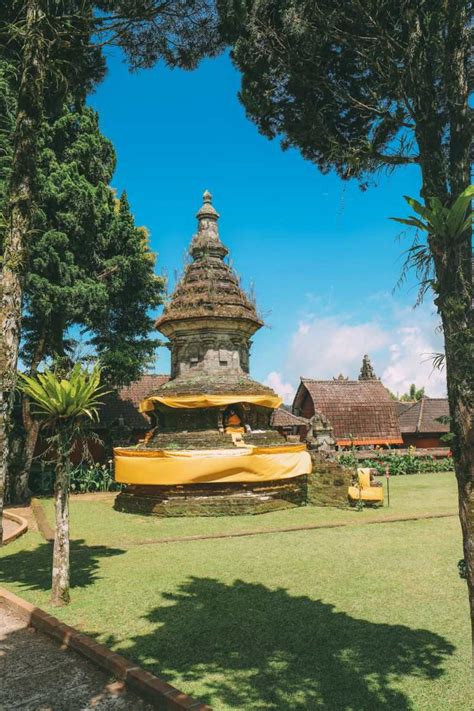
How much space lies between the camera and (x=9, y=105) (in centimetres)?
1734

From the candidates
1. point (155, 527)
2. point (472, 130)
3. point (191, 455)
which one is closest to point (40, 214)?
point (191, 455)

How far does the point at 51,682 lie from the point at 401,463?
78.4ft

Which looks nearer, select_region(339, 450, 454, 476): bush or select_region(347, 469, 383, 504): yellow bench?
select_region(347, 469, 383, 504): yellow bench

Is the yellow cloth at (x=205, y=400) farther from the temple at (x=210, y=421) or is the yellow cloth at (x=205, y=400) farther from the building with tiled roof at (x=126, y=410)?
the building with tiled roof at (x=126, y=410)

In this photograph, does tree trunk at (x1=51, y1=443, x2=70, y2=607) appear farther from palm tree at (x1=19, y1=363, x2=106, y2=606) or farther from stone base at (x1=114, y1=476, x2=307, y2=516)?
stone base at (x1=114, y1=476, x2=307, y2=516)

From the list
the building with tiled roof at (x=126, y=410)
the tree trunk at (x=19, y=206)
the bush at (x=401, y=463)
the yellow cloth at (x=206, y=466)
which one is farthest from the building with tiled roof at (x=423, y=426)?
the tree trunk at (x=19, y=206)

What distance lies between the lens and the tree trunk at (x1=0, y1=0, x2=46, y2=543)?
295 inches

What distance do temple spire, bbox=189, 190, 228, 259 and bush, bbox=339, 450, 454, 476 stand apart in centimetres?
1266

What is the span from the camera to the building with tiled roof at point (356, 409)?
30609 millimetres

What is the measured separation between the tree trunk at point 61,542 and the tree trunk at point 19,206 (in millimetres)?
782

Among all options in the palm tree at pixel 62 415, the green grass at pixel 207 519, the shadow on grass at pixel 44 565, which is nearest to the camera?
the palm tree at pixel 62 415

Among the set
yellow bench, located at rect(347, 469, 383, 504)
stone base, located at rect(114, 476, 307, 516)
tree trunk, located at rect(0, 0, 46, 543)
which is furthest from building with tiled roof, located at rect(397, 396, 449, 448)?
tree trunk, located at rect(0, 0, 46, 543)

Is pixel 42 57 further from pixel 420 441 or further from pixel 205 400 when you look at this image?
pixel 420 441

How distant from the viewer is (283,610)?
276 inches
